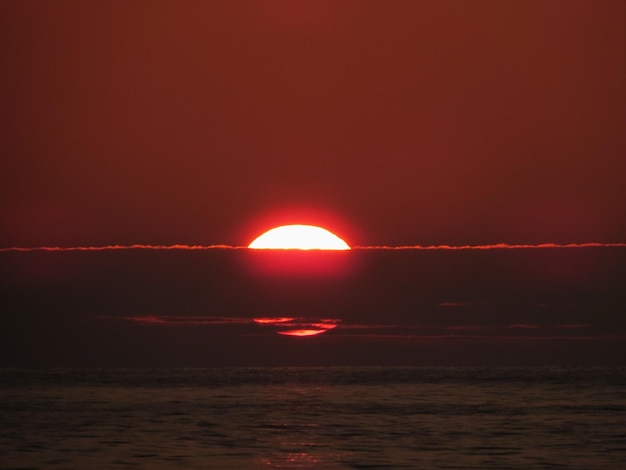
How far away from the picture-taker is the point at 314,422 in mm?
57219

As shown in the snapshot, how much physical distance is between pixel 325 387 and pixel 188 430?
3626 centimetres

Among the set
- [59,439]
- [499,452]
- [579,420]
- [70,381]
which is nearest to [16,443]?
[59,439]

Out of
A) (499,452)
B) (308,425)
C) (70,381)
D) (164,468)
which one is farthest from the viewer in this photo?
(70,381)

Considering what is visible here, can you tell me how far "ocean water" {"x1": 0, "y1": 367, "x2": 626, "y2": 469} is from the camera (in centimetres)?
4222

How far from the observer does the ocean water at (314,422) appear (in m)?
42.2

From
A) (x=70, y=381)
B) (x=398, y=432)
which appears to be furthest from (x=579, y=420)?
(x=70, y=381)

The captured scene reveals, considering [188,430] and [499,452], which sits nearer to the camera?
[499,452]

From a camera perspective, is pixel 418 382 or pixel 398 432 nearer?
pixel 398 432

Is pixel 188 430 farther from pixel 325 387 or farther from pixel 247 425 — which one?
pixel 325 387

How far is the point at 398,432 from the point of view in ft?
167

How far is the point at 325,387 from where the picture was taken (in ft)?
289

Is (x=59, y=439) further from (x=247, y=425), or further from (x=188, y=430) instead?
(x=247, y=425)

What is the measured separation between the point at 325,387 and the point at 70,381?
71.9 ft

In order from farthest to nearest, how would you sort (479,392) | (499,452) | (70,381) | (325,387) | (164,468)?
1. (70,381)
2. (325,387)
3. (479,392)
4. (499,452)
5. (164,468)
